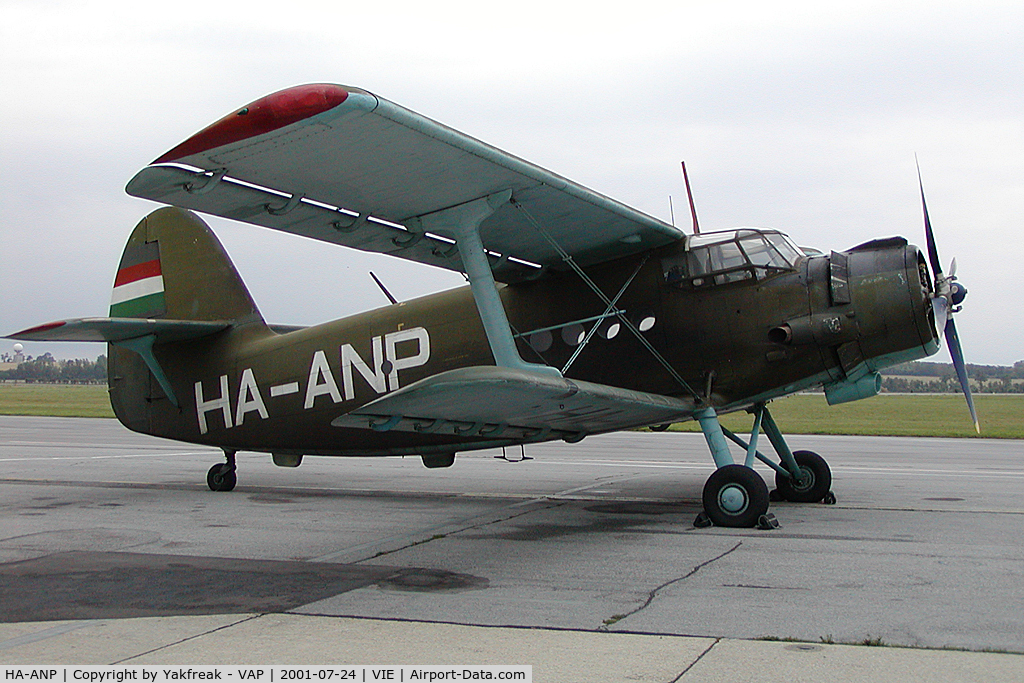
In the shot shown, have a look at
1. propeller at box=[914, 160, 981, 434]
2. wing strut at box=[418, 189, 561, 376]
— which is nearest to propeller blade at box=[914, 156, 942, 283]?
propeller at box=[914, 160, 981, 434]

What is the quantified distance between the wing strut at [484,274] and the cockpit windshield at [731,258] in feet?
8.03

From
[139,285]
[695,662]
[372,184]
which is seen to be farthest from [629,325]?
[139,285]

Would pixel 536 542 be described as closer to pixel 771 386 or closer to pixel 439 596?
pixel 439 596

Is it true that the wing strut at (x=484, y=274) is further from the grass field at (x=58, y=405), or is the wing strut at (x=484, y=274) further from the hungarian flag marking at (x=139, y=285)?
the grass field at (x=58, y=405)

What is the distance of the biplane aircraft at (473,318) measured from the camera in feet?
20.5

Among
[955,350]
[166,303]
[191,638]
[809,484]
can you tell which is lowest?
[809,484]

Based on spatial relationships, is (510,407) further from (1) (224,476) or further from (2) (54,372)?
(2) (54,372)

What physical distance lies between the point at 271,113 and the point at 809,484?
7.64m

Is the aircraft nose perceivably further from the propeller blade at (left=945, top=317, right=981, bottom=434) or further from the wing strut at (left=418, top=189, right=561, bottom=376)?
the wing strut at (left=418, top=189, right=561, bottom=376)

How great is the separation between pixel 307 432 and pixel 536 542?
4.26 metres

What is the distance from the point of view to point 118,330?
451 inches

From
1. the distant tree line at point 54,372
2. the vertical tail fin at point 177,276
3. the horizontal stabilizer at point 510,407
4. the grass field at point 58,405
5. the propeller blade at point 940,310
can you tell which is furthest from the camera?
the distant tree line at point 54,372

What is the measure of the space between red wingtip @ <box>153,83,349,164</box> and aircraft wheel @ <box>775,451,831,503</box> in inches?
290

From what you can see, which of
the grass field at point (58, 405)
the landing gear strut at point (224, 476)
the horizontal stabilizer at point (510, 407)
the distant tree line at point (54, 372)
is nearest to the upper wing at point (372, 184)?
the horizontal stabilizer at point (510, 407)
